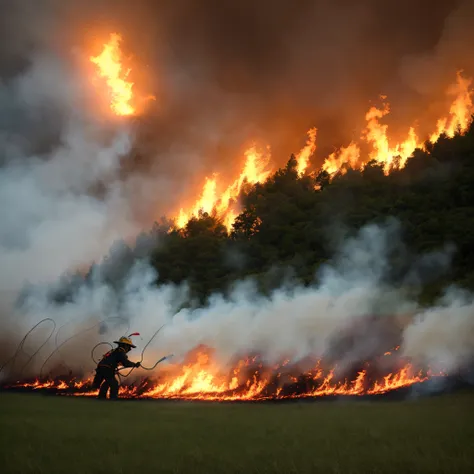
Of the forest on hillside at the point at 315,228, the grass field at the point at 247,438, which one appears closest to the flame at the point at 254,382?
the grass field at the point at 247,438

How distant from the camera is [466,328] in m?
15.4

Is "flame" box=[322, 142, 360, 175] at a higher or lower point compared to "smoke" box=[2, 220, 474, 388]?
higher

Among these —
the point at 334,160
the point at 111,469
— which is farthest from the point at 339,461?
the point at 334,160

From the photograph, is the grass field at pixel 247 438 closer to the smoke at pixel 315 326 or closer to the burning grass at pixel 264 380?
the burning grass at pixel 264 380

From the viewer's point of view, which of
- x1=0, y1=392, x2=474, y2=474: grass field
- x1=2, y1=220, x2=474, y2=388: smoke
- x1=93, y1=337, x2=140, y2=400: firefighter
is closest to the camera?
x1=0, y1=392, x2=474, y2=474: grass field

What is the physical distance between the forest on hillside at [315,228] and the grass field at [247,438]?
45.1 feet

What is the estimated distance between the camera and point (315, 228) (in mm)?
31578

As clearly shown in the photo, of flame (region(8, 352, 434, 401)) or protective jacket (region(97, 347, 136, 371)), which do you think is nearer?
flame (region(8, 352, 434, 401))

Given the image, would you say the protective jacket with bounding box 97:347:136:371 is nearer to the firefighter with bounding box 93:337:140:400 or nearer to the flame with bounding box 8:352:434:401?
the firefighter with bounding box 93:337:140:400

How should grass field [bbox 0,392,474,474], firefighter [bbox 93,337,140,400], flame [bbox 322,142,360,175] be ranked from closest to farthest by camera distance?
Result: grass field [bbox 0,392,474,474] → firefighter [bbox 93,337,140,400] → flame [bbox 322,142,360,175]

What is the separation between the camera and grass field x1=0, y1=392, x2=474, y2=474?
25.6ft

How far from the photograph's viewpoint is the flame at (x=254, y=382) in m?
15.0

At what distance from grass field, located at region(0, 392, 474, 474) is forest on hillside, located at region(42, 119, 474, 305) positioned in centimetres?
1374

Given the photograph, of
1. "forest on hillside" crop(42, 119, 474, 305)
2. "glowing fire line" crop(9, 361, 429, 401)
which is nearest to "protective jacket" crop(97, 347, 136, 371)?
"glowing fire line" crop(9, 361, 429, 401)
